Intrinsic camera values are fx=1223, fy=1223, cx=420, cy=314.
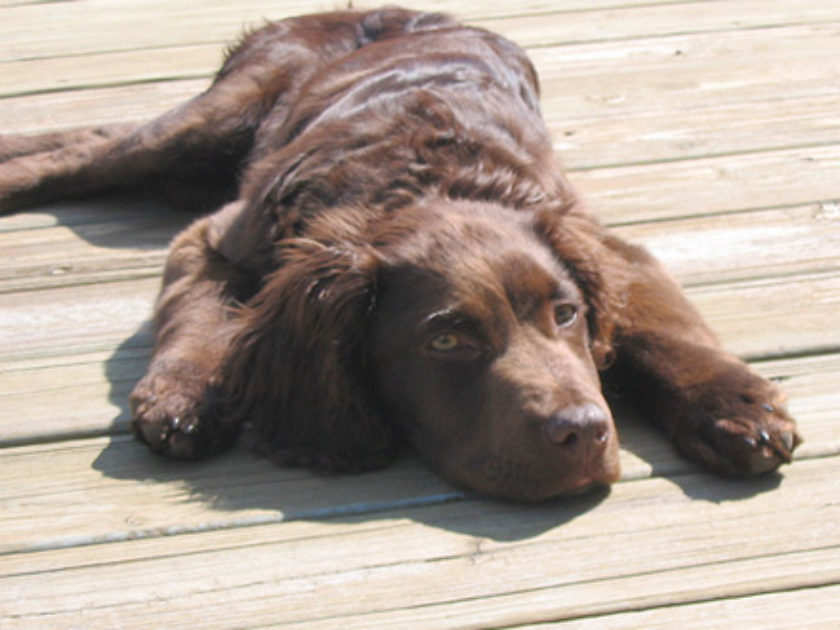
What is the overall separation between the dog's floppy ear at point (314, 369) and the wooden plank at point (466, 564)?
0.34 m

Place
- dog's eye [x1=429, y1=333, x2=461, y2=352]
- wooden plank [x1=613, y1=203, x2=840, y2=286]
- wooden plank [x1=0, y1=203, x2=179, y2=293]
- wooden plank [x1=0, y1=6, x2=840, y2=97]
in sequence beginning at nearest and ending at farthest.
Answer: dog's eye [x1=429, y1=333, x2=461, y2=352] < wooden plank [x1=613, y1=203, x2=840, y2=286] < wooden plank [x1=0, y1=203, x2=179, y2=293] < wooden plank [x1=0, y1=6, x2=840, y2=97]

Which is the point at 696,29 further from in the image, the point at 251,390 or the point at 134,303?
the point at 251,390

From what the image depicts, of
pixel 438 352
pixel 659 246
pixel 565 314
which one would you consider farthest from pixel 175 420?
pixel 659 246

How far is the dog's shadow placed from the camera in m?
2.57

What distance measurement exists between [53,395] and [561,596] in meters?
1.61

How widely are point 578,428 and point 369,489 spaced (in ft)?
1.70

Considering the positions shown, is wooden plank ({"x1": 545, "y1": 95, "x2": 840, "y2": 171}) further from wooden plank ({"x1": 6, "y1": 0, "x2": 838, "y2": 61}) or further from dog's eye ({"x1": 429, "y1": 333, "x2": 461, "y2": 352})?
dog's eye ({"x1": 429, "y1": 333, "x2": 461, "y2": 352})

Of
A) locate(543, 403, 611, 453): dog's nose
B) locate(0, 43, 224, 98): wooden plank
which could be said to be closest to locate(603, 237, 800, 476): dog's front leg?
locate(543, 403, 611, 453): dog's nose

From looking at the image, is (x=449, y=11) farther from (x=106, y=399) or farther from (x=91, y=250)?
(x=106, y=399)

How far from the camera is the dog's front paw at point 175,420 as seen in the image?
287 cm

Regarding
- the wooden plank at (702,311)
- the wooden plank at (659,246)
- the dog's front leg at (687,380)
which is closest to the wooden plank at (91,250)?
the wooden plank at (659,246)

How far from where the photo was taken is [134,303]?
3855mm

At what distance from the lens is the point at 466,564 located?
2371mm

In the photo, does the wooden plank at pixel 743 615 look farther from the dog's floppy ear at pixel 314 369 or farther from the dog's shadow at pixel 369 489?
the dog's floppy ear at pixel 314 369
